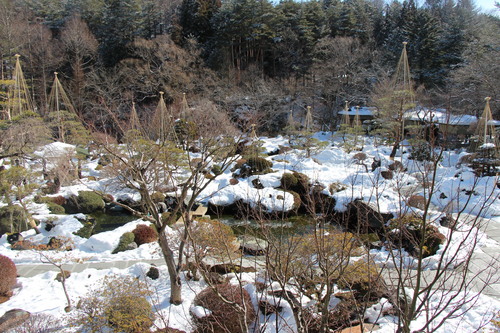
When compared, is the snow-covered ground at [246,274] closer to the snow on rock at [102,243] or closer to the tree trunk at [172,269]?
the snow on rock at [102,243]

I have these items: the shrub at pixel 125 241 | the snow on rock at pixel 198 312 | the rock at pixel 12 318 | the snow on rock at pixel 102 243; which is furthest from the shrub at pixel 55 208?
the snow on rock at pixel 198 312

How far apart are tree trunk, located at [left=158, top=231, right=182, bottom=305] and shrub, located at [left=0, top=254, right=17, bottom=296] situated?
3.07m

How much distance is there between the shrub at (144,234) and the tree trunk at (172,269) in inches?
138

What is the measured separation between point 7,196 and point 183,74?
16651 mm

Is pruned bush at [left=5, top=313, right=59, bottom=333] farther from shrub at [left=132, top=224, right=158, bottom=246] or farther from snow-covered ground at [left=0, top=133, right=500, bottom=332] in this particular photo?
shrub at [left=132, top=224, right=158, bottom=246]

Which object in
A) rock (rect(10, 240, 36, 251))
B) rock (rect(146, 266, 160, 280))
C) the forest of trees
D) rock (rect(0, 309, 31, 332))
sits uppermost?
the forest of trees

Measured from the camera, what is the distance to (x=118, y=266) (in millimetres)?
7070

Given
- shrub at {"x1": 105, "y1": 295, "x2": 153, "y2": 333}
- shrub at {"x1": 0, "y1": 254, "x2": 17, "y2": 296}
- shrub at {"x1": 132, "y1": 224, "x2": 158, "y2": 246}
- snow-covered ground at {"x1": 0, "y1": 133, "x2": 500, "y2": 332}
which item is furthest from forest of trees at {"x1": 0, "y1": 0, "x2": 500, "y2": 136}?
shrub at {"x1": 105, "y1": 295, "x2": 153, "y2": 333}

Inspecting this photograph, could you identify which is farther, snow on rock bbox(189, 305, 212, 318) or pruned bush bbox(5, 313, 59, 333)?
snow on rock bbox(189, 305, 212, 318)

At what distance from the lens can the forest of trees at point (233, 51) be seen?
72.9 feet

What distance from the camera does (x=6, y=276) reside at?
5781mm

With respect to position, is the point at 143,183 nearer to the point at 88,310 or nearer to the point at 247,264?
the point at 88,310

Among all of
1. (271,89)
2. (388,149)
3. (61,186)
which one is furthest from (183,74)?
(388,149)

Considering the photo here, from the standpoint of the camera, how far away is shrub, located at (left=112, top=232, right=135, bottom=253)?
26.4ft
